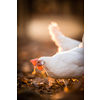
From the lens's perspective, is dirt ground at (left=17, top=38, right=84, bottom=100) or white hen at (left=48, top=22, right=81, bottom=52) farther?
white hen at (left=48, top=22, right=81, bottom=52)

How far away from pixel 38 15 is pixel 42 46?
0.34 meters

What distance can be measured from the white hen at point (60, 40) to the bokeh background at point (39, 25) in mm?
52

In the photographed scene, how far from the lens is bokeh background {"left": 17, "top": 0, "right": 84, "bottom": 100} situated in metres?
1.45

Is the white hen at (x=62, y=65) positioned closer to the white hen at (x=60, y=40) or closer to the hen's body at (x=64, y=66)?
the hen's body at (x=64, y=66)

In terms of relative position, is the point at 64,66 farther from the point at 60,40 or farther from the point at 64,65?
the point at 60,40

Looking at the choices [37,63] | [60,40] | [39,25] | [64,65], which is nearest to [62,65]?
[64,65]

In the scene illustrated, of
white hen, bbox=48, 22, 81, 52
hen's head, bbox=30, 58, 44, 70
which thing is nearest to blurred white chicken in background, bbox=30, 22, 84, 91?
hen's head, bbox=30, 58, 44, 70

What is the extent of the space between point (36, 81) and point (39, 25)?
0.62 metres

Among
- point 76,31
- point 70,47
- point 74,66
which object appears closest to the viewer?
point 74,66

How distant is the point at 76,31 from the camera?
1498 mm

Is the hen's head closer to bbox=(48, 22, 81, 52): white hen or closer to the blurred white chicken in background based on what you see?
the blurred white chicken in background

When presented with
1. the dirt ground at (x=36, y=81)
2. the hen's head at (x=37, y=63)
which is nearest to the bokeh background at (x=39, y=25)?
the dirt ground at (x=36, y=81)
